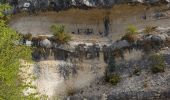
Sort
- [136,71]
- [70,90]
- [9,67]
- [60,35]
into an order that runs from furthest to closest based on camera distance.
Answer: [60,35]
[70,90]
[136,71]
[9,67]

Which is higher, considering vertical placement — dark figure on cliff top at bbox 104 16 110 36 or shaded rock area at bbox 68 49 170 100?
dark figure on cliff top at bbox 104 16 110 36

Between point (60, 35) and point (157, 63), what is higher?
point (60, 35)

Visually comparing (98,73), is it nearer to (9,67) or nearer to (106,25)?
(106,25)

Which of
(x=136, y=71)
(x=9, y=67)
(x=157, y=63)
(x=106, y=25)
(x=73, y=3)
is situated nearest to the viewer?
(x=9, y=67)

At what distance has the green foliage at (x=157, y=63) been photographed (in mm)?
25836

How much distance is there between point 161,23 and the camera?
28.6 meters

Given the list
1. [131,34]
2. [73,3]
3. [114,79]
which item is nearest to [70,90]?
[114,79]

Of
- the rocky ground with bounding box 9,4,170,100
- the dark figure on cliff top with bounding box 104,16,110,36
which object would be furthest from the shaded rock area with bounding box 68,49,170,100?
the dark figure on cliff top with bounding box 104,16,110,36

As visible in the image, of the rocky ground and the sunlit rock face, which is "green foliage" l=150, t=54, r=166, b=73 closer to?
the rocky ground

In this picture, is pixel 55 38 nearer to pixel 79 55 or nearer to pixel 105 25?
pixel 79 55

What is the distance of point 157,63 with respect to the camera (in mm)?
26203

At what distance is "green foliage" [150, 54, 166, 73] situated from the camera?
25836 mm

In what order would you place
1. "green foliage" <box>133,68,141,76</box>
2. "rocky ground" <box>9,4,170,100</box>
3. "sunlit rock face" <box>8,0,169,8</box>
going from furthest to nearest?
1. "sunlit rock face" <box>8,0,169,8</box>
2. "green foliage" <box>133,68,141,76</box>
3. "rocky ground" <box>9,4,170,100</box>

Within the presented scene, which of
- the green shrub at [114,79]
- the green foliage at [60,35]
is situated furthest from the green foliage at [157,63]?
the green foliage at [60,35]
